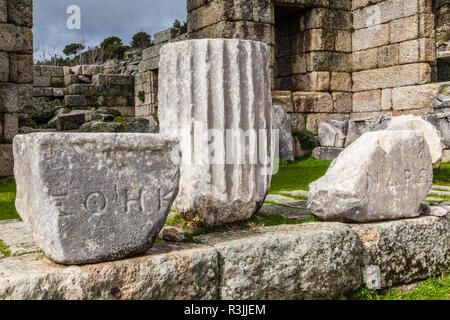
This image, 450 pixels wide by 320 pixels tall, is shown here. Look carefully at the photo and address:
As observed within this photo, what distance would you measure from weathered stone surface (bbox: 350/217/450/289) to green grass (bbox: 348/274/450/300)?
5 centimetres

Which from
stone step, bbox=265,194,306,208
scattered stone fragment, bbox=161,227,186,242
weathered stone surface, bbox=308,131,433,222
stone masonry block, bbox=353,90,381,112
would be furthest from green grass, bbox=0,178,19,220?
stone masonry block, bbox=353,90,381,112

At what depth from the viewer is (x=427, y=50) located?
923 centimetres

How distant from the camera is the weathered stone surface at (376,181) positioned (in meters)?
3.12

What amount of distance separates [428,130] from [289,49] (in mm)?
4952

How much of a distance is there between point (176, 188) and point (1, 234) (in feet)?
5.20

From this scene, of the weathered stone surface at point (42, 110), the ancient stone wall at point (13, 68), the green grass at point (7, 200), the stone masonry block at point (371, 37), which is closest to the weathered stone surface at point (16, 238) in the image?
the green grass at point (7, 200)

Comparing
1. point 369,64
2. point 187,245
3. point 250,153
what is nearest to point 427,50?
point 369,64

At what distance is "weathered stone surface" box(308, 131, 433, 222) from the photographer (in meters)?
3.12

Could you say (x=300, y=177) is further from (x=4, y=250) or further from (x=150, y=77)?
(x=150, y=77)

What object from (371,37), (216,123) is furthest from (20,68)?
(371,37)

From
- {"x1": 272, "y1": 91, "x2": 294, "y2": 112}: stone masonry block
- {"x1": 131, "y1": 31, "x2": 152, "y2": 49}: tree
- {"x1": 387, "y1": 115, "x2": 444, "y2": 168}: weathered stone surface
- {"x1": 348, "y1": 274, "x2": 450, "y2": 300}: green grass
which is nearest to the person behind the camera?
{"x1": 348, "y1": 274, "x2": 450, "y2": 300}: green grass

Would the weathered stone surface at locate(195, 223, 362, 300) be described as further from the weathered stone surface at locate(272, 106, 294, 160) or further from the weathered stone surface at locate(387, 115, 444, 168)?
the weathered stone surface at locate(272, 106, 294, 160)

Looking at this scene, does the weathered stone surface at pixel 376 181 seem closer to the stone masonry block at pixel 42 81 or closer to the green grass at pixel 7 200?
the green grass at pixel 7 200

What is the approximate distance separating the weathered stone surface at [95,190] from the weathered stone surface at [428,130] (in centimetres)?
435
